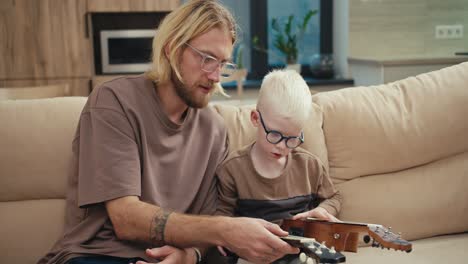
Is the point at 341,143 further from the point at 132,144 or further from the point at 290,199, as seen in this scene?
the point at 132,144

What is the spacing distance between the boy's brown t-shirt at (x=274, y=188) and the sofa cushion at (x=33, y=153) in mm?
517

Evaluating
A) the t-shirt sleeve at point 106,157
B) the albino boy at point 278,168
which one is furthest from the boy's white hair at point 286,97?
the t-shirt sleeve at point 106,157

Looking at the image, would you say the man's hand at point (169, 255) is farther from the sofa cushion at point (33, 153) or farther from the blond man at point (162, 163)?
the sofa cushion at point (33, 153)

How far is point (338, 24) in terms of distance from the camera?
4.79 metres

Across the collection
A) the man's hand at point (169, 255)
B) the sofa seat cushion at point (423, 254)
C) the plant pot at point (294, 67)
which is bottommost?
the sofa seat cushion at point (423, 254)

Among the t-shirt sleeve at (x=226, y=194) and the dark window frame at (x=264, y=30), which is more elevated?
the dark window frame at (x=264, y=30)

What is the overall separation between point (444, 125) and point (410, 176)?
0.73ft

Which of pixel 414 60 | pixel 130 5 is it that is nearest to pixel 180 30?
pixel 130 5

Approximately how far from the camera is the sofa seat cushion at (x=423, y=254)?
1884mm

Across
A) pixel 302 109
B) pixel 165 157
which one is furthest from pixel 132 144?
pixel 302 109

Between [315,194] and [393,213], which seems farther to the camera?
[393,213]

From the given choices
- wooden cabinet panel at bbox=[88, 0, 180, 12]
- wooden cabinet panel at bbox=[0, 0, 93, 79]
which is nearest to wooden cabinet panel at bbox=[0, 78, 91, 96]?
wooden cabinet panel at bbox=[0, 0, 93, 79]

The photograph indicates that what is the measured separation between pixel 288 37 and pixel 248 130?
276cm

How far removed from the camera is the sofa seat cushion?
1884mm
